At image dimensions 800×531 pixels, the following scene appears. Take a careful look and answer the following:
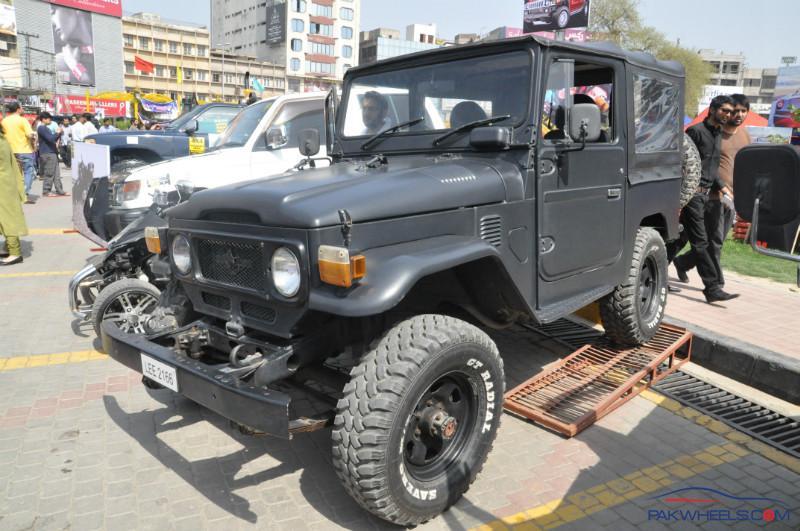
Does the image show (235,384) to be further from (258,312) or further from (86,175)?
(86,175)

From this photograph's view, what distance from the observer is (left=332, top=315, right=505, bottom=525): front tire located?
7.89ft

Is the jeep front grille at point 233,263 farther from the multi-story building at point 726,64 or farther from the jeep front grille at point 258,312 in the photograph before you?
the multi-story building at point 726,64

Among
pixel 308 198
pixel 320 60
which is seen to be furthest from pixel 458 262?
pixel 320 60

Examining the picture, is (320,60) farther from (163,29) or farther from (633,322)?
(633,322)

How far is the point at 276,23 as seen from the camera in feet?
322

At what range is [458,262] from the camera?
2637 millimetres

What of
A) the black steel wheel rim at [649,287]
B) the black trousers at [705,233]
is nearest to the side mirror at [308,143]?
the black steel wheel rim at [649,287]

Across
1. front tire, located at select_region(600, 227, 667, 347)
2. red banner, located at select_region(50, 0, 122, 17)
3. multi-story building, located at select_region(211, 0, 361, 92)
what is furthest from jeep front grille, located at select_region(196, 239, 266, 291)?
multi-story building, located at select_region(211, 0, 361, 92)

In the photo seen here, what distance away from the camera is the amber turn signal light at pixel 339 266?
234cm

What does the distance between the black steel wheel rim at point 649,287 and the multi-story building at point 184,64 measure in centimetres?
9068

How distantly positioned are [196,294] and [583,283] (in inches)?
95.6

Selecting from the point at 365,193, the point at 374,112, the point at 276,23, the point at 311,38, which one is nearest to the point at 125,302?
the point at 374,112

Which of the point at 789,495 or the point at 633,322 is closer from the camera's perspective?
the point at 789,495

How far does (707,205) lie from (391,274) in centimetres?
515
